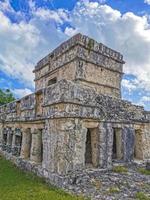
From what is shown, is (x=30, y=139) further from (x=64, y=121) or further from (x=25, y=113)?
(x=64, y=121)

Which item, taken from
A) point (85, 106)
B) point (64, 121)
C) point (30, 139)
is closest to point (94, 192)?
Answer: point (64, 121)

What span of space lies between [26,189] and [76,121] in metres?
2.48

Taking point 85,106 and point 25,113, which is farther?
point 25,113

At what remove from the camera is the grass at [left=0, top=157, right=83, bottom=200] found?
20.2 feet

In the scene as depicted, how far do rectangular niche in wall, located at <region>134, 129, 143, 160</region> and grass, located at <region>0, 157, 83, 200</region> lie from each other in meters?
4.81

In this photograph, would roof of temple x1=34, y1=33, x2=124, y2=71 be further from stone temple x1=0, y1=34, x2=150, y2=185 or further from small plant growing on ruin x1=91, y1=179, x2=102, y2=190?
small plant growing on ruin x1=91, y1=179, x2=102, y2=190

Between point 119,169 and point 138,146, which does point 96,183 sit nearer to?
point 119,169

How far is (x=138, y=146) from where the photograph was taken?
34.9ft

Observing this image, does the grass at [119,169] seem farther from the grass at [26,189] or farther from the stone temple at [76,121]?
the grass at [26,189]

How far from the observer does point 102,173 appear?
7820mm

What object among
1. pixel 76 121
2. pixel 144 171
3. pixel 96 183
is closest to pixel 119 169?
pixel 144 171

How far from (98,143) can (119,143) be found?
65.4 inches

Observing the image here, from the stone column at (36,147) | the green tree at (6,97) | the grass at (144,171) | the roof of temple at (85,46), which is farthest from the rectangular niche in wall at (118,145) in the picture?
the green tree at (6,97)

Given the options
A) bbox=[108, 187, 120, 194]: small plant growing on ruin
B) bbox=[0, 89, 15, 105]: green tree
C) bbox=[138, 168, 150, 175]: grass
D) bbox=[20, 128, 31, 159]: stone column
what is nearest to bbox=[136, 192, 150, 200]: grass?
bbox=[108, 187, 120, 194]: small plant growing on ruin
